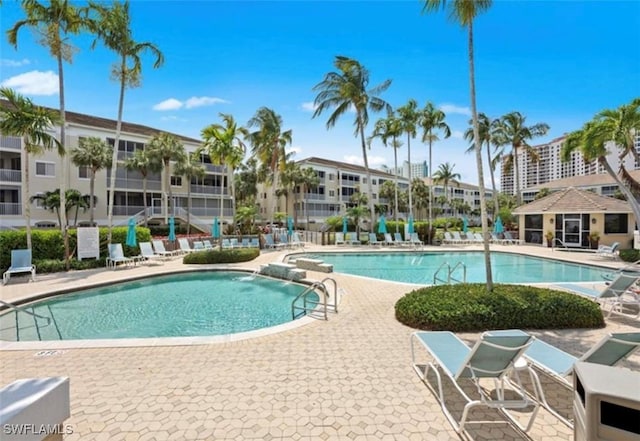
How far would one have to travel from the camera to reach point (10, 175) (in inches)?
979

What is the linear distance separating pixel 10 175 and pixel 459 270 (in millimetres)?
32199

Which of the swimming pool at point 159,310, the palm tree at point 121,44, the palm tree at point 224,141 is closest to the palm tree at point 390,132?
the palm tree at point 224,141

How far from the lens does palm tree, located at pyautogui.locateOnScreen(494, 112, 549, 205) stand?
31578 mm

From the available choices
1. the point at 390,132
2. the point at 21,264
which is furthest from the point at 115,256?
the point at 390,132

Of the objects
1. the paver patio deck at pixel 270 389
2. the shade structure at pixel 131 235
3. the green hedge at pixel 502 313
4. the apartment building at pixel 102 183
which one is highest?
the apartment building at pixel 102 183

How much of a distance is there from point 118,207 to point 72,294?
2162 cm

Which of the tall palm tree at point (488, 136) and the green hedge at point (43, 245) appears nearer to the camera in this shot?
the green hedge at point (43, 245)

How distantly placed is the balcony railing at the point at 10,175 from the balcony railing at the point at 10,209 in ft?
6.01

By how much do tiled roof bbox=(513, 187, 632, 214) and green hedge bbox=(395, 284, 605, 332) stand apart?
19.4 metres

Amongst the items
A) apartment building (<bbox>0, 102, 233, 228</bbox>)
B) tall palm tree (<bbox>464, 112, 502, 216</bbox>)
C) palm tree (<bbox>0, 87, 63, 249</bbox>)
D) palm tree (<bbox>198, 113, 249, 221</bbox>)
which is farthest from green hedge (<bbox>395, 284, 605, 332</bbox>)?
tall palm tree (<bbox>464, 112, 502, 216</bbox>)

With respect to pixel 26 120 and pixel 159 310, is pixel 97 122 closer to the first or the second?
pixel 26 120

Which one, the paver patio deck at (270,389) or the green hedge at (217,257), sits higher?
the green hedge at (217,257)

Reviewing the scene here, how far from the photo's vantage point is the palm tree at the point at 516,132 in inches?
1243

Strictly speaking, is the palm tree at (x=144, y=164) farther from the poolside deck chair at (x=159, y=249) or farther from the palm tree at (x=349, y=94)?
the palm tree at (x=349, y=94)
